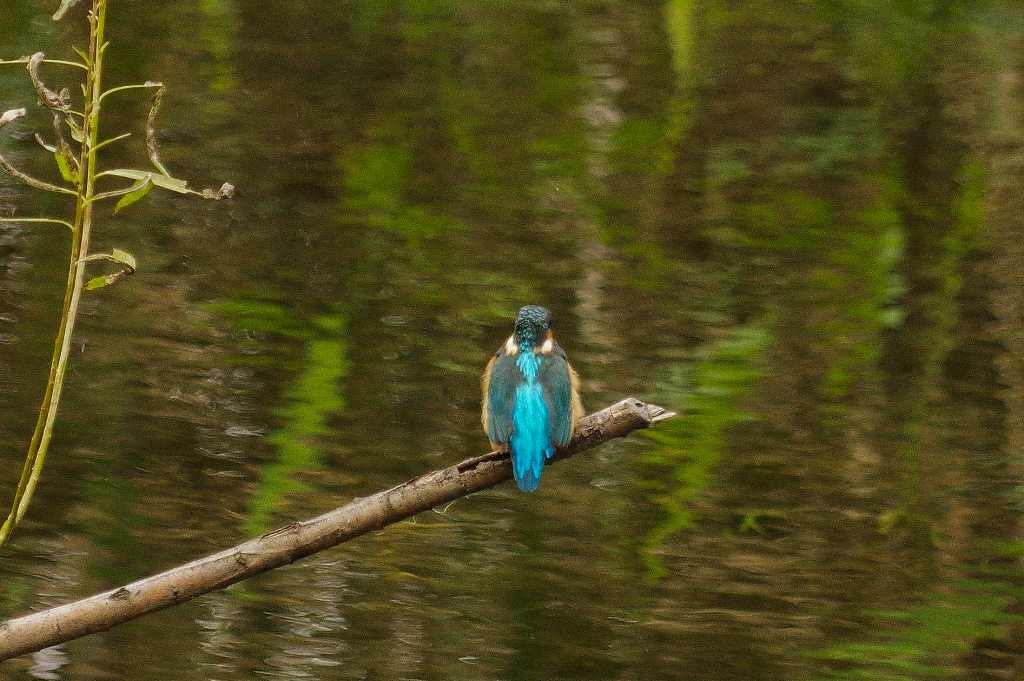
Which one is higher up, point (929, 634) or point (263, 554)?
point (263, 554)

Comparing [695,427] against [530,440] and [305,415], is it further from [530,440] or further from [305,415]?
[530,440]

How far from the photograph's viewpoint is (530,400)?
12.2 feet

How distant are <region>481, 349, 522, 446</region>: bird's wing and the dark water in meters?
1.08

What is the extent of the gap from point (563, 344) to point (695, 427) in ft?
2.66

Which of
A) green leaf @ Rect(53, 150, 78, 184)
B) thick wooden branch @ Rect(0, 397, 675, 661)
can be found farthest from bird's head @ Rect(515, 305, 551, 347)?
green leaf @ Rect(53, 150, 78, 184)

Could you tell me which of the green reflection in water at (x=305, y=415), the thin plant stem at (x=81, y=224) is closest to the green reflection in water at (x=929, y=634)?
the green reflection in water at (x=305, y=415)

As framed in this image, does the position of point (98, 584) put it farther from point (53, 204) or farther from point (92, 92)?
point (53, 204)

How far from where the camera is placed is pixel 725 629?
501 centimetres

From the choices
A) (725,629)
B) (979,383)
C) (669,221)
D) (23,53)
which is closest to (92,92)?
(725,629)

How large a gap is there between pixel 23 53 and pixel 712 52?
524 cm

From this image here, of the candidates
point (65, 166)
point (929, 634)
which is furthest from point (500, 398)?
point (929, 634)

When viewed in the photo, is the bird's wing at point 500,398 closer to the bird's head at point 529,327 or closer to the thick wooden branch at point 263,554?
the bird's head at point 529,327

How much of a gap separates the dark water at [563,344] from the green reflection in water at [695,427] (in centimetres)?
2

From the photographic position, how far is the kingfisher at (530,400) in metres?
3.59
